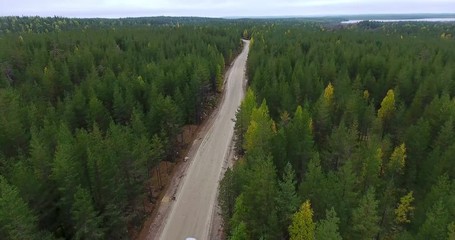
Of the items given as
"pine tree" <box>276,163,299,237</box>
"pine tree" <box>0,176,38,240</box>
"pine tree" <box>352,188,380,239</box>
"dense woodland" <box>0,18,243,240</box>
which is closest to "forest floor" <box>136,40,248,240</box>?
"dense woodland" <box>0,18,243,240</box>

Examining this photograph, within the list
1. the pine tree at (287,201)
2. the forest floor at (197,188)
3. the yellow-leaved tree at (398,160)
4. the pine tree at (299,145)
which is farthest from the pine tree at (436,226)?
the forest floor at (197,188)

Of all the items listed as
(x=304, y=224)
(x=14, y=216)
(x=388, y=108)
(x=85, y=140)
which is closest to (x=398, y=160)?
(x=388, y=108)

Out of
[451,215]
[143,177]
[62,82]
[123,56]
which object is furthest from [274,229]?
[123,56]

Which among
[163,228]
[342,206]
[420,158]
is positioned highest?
[342,206]

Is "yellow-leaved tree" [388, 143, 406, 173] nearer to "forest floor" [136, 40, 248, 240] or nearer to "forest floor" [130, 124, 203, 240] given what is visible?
"forest floor" [136, 40, 248, 240]

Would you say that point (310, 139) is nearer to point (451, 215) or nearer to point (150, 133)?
point (451, 215)

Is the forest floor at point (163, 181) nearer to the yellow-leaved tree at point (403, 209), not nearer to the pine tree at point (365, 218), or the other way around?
the pine tree at point (365, 218)

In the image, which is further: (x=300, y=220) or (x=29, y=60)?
(x=29, y=60)
